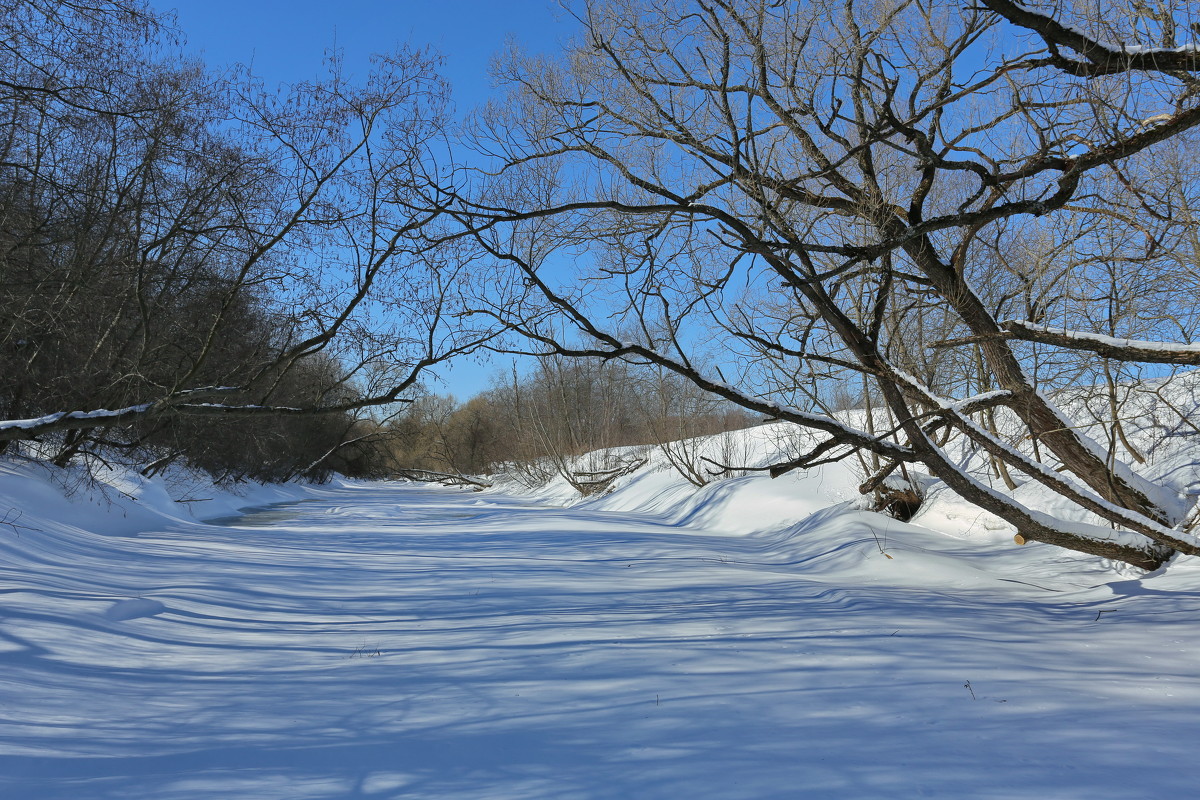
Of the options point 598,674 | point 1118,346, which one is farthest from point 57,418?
point 1118,346

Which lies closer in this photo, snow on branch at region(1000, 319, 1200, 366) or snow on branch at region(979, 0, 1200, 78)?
snow on branch at region(979, 0, 1200, 78)

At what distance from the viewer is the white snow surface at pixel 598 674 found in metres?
2.77

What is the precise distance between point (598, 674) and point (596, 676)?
3 cm

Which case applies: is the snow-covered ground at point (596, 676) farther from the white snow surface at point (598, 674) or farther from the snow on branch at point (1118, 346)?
the snow on branch at point (1118, 346)

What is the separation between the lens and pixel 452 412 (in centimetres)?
5853

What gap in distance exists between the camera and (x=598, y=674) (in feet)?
13.1

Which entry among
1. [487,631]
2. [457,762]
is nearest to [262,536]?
[487,631]

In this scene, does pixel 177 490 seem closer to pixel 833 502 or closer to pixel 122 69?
pixel 122 69

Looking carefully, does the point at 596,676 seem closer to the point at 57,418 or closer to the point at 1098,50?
the point at 1098,50

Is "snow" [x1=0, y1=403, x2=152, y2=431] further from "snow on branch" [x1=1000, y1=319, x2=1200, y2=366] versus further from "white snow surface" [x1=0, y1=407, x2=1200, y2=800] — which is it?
"snow on branch" [x1=1000, y1=319, x2=1200, y2=366]

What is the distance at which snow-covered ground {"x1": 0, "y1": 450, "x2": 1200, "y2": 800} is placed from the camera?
2.77m

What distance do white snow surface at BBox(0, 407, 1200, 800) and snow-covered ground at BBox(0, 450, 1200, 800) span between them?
0.06 ft

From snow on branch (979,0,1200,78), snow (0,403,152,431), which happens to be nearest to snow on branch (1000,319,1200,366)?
snow on branch (979,0,1200,78)

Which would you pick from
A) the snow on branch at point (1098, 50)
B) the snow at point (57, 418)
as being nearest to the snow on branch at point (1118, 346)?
the snow on branch at point (1098, 50)
